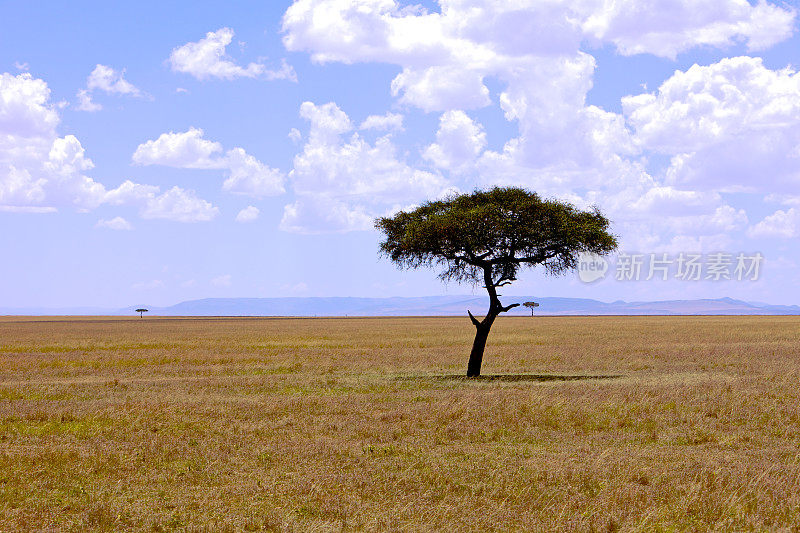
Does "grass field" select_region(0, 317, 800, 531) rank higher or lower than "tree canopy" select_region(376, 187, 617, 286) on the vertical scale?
lower

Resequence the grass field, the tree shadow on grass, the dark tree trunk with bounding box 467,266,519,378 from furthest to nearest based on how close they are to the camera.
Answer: the dark tree trunk with bounding box 467,266,519,378, the tree shadow on grass, the grass field

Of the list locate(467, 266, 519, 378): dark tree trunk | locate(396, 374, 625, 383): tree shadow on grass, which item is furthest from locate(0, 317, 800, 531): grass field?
locate(467, 266, 519, 378): dark tree trunk

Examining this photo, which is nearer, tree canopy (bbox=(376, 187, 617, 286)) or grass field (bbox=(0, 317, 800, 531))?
grass field (bbox=(0, 317, 800, 531))

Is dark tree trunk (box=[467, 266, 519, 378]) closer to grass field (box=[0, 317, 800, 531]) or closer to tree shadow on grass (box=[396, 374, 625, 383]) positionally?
tree shadow on grass (box=[396, 374, 625, 383])

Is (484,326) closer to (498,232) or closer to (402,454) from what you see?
(498,232)

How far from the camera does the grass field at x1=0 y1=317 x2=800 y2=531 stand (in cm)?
1198

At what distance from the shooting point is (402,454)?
54.7ft

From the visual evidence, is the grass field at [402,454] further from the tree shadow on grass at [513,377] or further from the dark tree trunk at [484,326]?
the dark tree trunk at [484,326]

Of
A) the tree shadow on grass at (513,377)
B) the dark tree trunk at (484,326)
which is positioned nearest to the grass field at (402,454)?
the tree shadow on grass at (513,377)

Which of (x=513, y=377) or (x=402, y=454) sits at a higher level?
(x=402, y=454)

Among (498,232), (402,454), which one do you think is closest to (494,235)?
(498,232)

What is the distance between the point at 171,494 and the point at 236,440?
5178mm

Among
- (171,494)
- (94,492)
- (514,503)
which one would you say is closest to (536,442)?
(514,503)

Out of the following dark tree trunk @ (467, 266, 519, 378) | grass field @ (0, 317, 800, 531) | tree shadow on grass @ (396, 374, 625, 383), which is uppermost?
dark tree trunk @ (467, 266, 519, 378)
